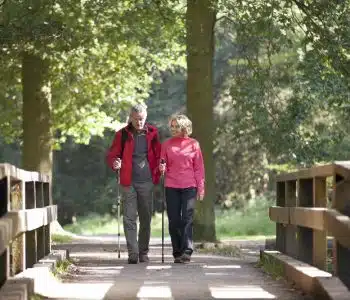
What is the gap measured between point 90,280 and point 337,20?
9.24 metres

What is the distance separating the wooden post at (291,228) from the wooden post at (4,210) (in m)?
4.30

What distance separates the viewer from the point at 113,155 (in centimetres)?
1473

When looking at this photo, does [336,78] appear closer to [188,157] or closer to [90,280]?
Answer: [188,157]

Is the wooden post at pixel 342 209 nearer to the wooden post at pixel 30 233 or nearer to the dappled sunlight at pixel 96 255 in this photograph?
the wooden post at pixel 30 233

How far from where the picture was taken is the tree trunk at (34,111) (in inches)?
1053

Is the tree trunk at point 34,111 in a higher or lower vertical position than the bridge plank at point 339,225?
higher

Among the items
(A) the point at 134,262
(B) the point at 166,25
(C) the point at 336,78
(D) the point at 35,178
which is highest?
(B) the point at 166,25

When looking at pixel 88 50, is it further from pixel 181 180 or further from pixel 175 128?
pixel 181 180

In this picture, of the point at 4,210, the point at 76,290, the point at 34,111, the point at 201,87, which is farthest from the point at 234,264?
the point at 34,111

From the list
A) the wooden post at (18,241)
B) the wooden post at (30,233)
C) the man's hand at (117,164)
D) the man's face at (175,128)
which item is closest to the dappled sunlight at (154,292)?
the wooden post at (18,241)

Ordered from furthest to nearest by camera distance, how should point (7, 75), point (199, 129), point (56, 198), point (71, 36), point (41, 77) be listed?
point (56, 198) → point (7, 75) → point (41, 77) → point (71, 36) → point (199, 129)

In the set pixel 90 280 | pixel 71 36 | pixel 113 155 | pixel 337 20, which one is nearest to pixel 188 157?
pixel 113 155

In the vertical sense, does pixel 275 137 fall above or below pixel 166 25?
below

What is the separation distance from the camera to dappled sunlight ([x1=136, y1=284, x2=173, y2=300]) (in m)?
9.60
